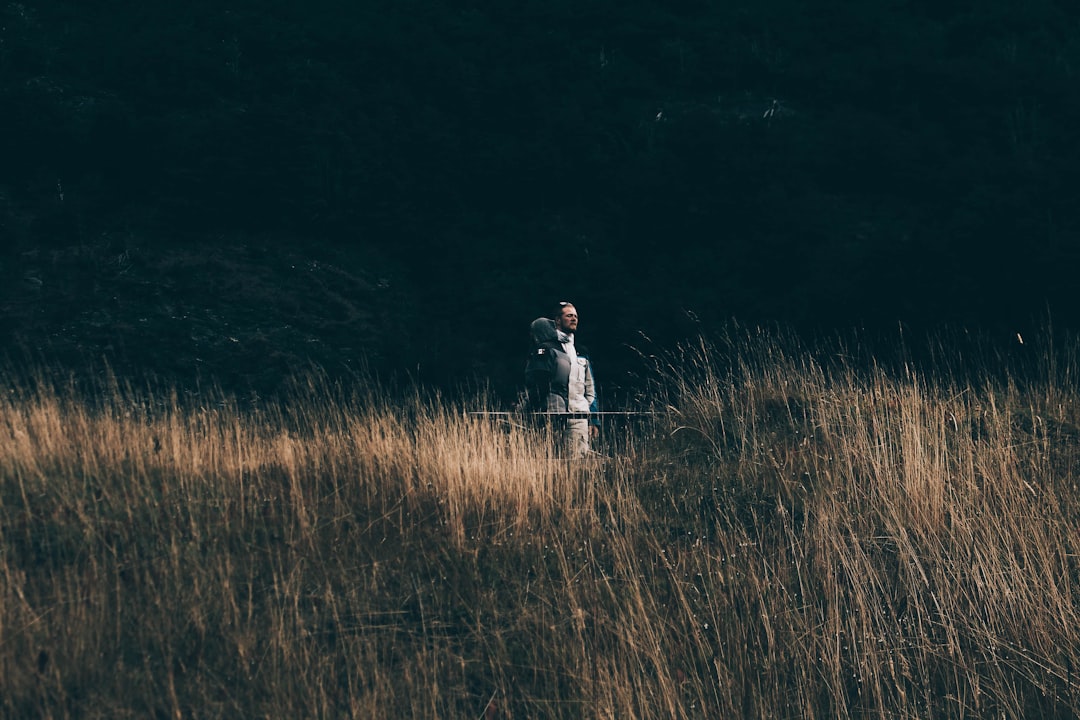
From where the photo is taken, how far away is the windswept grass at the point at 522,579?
337 centimetres

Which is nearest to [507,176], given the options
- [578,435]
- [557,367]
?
[557,367]

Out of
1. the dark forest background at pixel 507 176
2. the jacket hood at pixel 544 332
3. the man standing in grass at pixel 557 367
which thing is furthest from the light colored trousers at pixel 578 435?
the dark forest background at pixel 507 176

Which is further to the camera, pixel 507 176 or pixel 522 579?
pixel 507 176

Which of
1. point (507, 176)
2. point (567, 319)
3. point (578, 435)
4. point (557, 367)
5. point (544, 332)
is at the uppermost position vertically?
point (507, 176)

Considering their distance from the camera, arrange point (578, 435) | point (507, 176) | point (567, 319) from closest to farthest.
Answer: point (578, 435) → point (567, 319) → point (507, 176)

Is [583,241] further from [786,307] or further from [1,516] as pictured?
[1,516]

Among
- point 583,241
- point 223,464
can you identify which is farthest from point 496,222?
point 223,464

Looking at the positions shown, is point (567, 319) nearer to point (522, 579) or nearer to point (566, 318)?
point (566, 318)

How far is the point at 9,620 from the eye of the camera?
11.4 feet

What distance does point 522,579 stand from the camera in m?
4.33

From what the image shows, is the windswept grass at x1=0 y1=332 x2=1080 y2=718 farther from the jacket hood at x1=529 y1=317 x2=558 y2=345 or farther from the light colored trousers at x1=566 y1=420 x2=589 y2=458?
the jacket hood at x1=529 y1=317 x2=558 y2=345

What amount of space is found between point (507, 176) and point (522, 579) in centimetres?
1726

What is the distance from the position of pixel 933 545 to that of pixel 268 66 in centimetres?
2255

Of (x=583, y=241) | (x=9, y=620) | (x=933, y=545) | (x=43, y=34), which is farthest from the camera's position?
(x=43, y=34)
